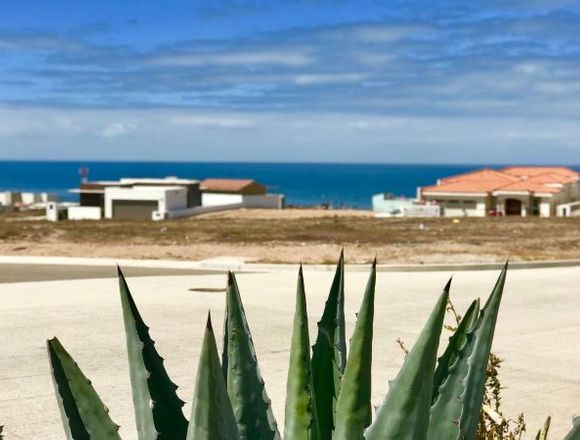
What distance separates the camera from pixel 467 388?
10.5ft

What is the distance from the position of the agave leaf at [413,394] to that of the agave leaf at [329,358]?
2.41ft

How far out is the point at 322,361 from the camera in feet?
12.0

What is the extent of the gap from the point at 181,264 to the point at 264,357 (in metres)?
13.0

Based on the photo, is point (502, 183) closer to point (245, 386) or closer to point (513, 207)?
point (513, 207)

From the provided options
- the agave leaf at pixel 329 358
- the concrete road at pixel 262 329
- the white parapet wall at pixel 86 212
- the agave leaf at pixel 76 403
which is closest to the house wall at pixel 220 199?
the white parapet wall at pixel 86 212

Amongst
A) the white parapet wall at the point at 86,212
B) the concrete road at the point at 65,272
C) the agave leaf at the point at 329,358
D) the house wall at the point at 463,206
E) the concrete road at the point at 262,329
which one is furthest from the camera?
the house wall at the point at 463,206

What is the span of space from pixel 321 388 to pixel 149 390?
73 centimetres

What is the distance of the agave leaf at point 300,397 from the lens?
3.33 m

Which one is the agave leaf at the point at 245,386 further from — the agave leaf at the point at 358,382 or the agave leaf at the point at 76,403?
the agave leaf at the point at 76,403

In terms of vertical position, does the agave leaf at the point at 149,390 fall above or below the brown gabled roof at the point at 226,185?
below

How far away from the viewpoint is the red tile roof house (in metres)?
63.3

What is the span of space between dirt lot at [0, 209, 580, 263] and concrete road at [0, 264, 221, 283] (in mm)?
2618

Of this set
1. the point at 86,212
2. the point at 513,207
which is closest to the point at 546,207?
the point at 513,207

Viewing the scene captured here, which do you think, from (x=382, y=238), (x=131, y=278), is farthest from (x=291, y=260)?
(x=382, y=238)
